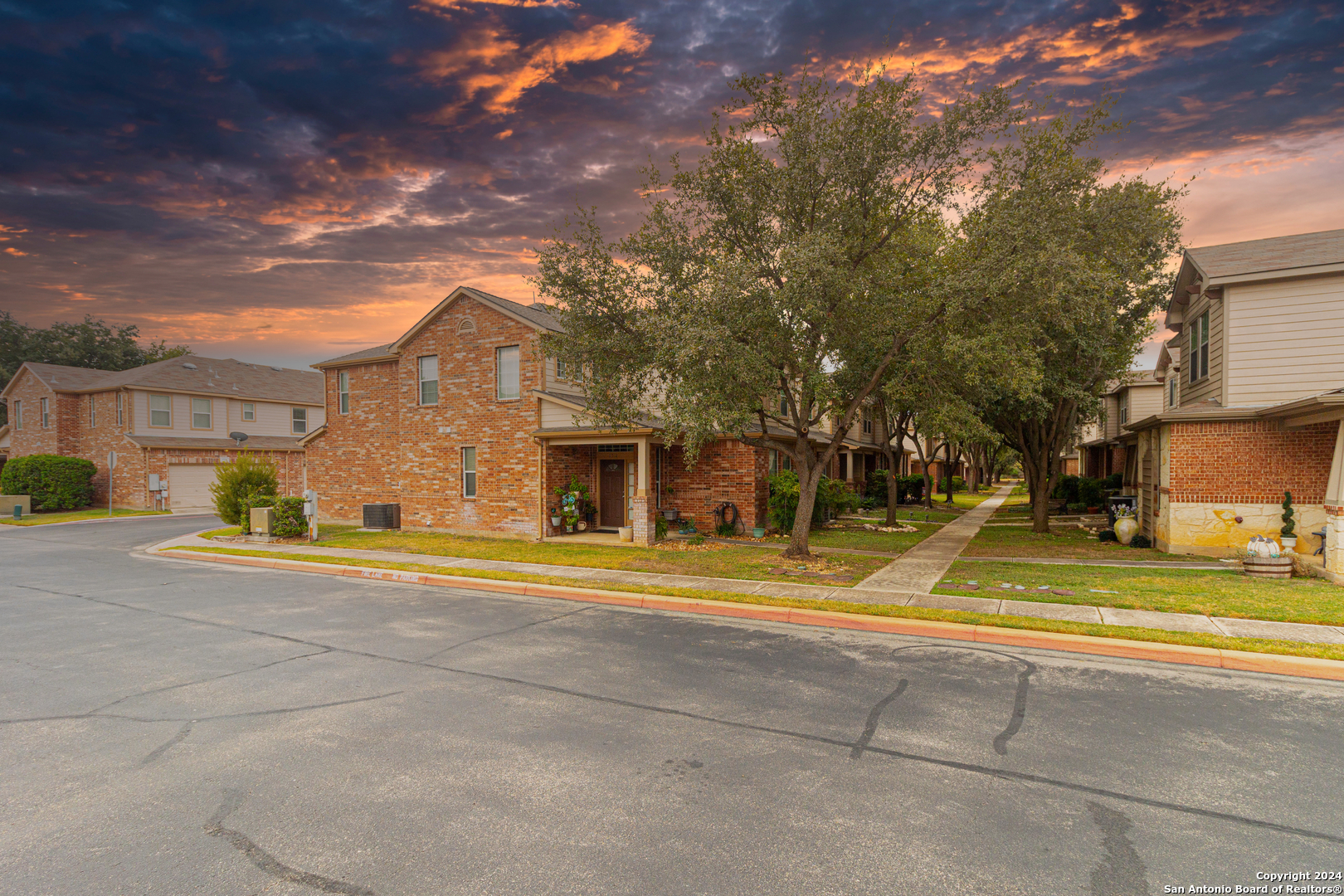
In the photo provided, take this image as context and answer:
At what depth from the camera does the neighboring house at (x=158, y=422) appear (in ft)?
104

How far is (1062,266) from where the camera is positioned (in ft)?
36.6

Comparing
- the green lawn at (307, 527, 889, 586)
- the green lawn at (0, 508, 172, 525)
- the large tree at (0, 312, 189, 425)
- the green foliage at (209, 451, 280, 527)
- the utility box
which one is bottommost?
the green lawn at (0, 508, 172, 525)

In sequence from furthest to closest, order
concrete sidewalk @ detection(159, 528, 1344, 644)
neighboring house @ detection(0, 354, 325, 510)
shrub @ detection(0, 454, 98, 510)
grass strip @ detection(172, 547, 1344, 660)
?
neighboring house @ detection(0, 354, 325, 510) → shrub @ detection(0, 454, 98, 510) → concrete sidewalk @ detection(159, 528, 1344, 644) → grass strip @ detection(172, 547, 1344, 660)

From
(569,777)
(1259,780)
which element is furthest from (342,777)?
(1259,780)

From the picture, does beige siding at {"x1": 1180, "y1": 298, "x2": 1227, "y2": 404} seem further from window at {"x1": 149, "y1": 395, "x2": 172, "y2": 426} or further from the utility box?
window at {"x1": 149, "y1": 395, "x2": 172, "y2": 426}

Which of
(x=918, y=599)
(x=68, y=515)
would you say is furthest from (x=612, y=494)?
(x=68, y=515)

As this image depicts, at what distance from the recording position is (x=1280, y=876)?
340 centimetres

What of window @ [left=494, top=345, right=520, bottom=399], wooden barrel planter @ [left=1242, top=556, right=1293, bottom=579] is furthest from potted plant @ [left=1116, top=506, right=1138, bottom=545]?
window @ [left=494, top=345, right=520, bottom=399]

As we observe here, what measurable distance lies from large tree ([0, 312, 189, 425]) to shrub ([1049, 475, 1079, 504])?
6615 cm

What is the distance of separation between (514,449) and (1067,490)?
94.3 feet

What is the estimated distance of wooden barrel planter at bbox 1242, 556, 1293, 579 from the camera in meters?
11.2

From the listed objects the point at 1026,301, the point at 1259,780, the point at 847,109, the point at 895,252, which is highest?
the point at 847,109

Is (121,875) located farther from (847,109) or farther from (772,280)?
(847,109)

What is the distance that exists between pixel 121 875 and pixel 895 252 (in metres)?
14.0
